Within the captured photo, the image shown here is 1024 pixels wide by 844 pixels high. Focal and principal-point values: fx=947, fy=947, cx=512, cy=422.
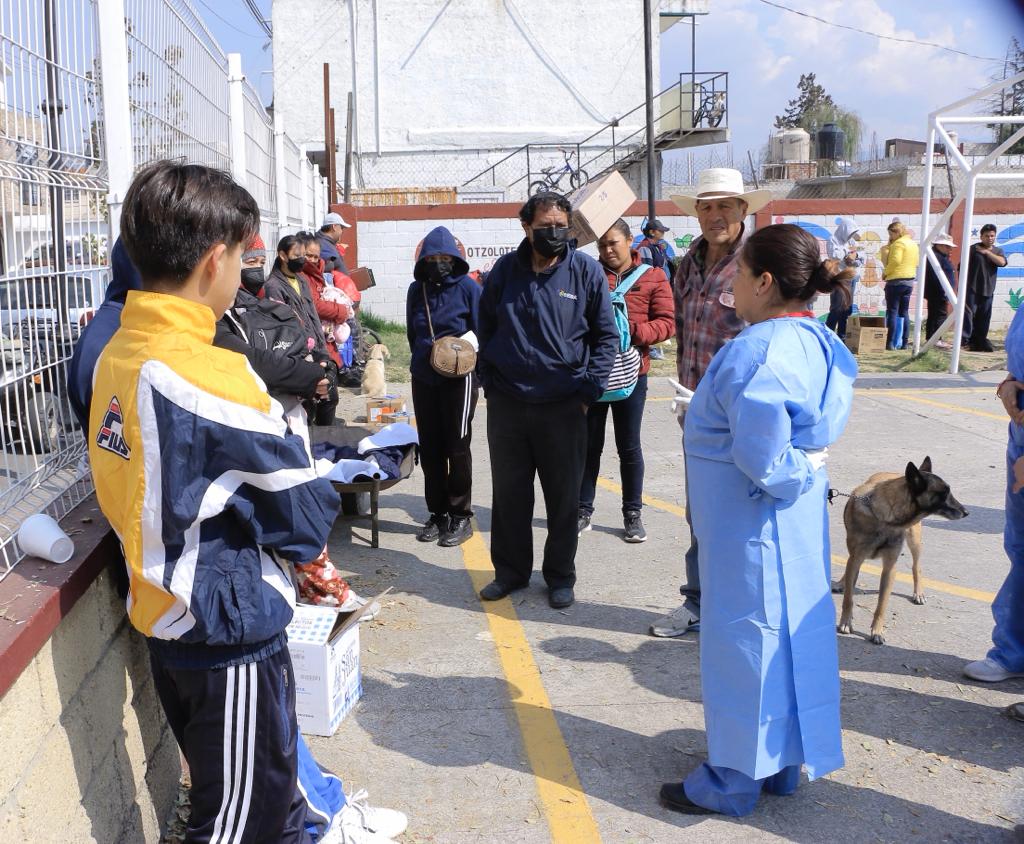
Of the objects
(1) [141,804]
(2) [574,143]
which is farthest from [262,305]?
(2) [574,143]

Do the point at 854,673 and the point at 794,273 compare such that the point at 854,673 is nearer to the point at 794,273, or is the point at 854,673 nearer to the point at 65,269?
the point at 794,273

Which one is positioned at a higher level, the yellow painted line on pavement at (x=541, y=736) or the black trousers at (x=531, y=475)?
the black trousers at (x=531, y=475)

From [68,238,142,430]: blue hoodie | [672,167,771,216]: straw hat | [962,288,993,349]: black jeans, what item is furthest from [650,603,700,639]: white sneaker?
[962,288,993,349]: black jeans

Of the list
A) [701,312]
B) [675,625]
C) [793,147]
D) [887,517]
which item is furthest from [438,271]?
[793,147]

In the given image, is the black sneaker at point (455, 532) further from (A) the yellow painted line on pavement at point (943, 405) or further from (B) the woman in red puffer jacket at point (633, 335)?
(A) the yellow painted line on pavement at point (943, 405)

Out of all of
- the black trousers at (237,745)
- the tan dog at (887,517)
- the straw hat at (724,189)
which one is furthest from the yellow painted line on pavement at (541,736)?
the straw hat at (724,189)

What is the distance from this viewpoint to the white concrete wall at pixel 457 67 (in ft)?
96.1

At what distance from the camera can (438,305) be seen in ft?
19.3

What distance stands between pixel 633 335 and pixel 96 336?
3.87 m

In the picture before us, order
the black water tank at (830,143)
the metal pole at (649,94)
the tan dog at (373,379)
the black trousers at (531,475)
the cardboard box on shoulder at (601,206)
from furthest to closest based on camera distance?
the black water tank at (830,143) → the metal pole at (649,94) → the tan dog at (373,379) → the cardboard box on shoulder at (601,206) → the black trousers at (531,475)

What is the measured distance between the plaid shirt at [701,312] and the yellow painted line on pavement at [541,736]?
1502 millimetres

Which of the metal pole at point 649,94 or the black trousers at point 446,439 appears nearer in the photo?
the black trousers at point 446,439

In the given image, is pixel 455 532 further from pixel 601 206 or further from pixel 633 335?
pixel 601 206

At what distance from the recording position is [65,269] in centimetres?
277
